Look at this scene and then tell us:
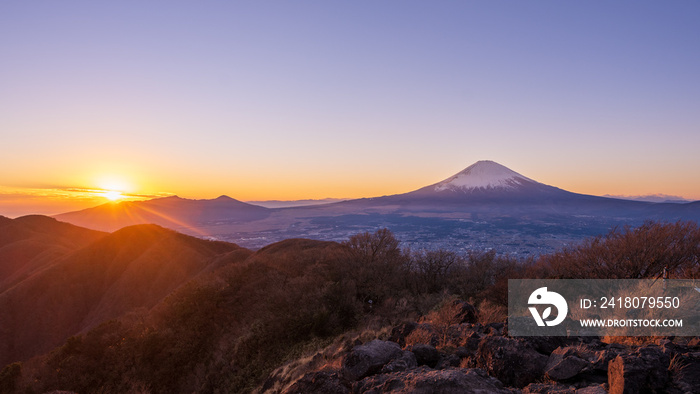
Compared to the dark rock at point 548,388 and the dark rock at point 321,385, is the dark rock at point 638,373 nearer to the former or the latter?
the dark rock at point 548,388

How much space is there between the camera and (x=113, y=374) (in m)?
20.3

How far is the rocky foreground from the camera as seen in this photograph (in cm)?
582

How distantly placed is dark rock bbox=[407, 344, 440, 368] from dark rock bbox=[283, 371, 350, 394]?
2308 millimetres

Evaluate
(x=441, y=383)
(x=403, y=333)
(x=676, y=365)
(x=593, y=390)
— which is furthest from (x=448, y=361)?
(x=676, y=365)

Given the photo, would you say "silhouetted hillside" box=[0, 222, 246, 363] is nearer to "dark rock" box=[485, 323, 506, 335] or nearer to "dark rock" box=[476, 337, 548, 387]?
"dark rock" box=[485, 323, 506, 335]

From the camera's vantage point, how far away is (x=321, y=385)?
7.36 metres

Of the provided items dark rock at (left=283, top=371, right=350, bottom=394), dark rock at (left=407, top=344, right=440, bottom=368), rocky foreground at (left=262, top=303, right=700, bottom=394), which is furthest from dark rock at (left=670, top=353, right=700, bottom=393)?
dark rock at (left=283, top=371, right=350, bottom=394)

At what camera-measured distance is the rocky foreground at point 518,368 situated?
19.1 feet

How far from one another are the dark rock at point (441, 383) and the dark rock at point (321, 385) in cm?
61

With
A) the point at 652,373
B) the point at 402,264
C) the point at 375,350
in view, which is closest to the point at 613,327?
the point at 652,373

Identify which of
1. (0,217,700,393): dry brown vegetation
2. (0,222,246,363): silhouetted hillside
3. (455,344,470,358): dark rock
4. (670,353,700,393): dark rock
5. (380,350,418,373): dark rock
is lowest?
(0,222,246,363): silhouetted hillside

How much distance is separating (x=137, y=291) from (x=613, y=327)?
65430 millimetres

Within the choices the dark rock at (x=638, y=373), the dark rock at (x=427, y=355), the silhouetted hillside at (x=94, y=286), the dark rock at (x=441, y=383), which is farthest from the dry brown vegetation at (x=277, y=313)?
the silhouetted hillside at (x=94, y=286)

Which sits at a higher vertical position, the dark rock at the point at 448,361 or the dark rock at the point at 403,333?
the dark rock at the point at 448,361
